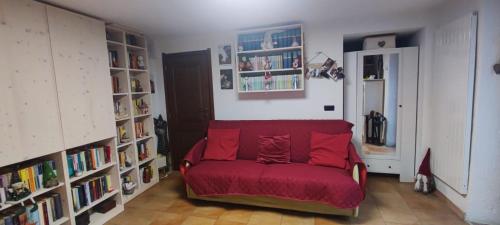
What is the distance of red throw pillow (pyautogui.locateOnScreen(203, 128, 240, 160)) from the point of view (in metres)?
3.08

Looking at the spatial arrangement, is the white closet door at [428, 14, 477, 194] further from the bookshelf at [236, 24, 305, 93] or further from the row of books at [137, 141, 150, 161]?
the row of books at [137, 141, 150, 161]

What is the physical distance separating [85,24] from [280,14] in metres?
2.06

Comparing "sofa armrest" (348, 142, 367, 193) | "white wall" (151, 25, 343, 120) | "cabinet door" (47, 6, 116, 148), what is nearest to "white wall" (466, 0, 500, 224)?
"sofa armrest" (348, 142, 367, 193)

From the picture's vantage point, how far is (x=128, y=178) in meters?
3.08

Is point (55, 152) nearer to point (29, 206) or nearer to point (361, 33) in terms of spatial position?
point (29, 206)

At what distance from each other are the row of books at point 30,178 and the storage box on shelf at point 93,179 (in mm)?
173

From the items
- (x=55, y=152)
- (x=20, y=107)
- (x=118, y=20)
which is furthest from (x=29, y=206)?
(x=118, y=20)

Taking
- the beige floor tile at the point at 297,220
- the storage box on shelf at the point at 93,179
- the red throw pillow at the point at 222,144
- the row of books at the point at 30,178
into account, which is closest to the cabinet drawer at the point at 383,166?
the beige floor tile at the point at 297,220

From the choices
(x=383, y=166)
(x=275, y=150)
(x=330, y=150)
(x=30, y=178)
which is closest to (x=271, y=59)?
(x=275, y=150)

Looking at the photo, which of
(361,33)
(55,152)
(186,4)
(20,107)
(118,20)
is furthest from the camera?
(361,33)

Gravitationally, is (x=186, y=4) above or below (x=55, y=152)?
above

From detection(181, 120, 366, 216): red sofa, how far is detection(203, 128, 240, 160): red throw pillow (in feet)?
0.23

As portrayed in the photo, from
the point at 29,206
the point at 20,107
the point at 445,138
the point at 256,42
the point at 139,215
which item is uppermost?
the point at 256,42

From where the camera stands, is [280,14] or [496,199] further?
[280,14]
